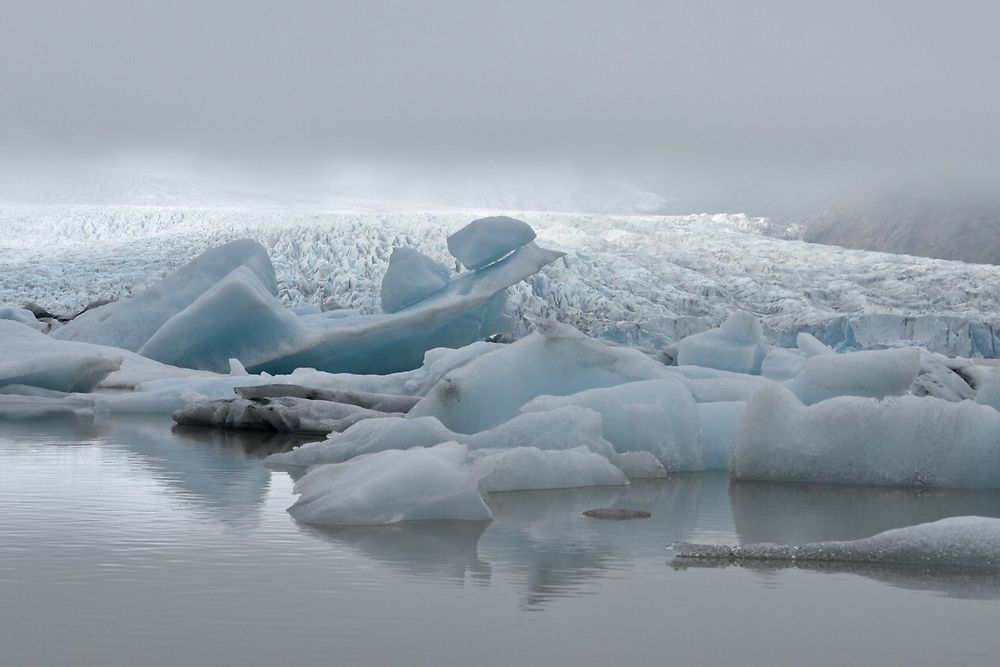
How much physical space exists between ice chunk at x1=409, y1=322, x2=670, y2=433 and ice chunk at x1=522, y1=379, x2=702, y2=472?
0.52m

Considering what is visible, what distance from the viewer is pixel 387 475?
12.7 ft

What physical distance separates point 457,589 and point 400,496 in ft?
3.41

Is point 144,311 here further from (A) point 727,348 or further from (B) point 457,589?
(B) point 457,589

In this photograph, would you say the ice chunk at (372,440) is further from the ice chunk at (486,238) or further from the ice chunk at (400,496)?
the ice chunk at (486,238)

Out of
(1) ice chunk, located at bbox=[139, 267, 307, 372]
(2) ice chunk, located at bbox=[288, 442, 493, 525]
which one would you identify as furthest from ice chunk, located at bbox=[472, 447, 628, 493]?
(1) ice chunk, located at bbox=[139, 267, 307, 372]

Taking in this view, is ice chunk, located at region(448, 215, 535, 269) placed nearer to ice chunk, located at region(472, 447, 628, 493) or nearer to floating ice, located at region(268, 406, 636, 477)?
floating ice, located at region(268, 406, 636, 477)

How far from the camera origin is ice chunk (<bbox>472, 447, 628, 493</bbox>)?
15.2ft

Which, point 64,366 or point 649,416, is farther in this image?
point 64,366

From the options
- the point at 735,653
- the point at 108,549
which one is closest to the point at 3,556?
the point at 108,549

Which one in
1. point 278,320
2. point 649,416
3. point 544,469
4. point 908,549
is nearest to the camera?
point 908,549

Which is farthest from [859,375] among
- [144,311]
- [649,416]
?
[144,311]

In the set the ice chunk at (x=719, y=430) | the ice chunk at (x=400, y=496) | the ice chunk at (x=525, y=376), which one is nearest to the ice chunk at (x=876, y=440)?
the ice chunk at (x=719, y=430)

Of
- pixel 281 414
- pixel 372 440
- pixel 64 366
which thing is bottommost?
pixel 64 366

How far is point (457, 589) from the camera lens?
110 inches
